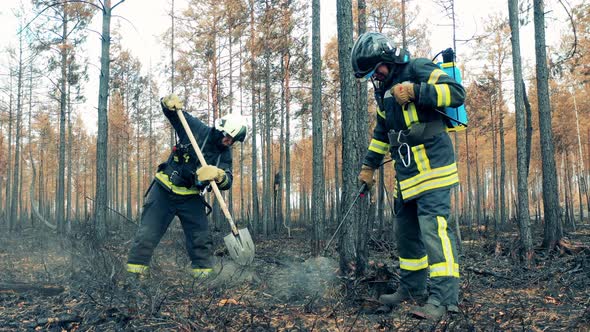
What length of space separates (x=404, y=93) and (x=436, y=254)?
1138 millimetres

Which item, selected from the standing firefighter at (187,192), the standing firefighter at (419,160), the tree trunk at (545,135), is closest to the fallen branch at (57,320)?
the standing firefighter at (187,192)

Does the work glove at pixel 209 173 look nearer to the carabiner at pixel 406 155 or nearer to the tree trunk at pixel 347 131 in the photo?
the tree trunk at pixel 347 131

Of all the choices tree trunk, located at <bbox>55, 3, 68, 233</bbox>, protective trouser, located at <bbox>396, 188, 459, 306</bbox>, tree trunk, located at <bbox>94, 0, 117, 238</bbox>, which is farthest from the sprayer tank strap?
tree trunk, located at <bbox>55, 3, 68, 233</bbox>

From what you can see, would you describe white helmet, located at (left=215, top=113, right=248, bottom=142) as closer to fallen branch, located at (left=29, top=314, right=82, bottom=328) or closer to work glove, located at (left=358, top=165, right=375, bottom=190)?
work glove, located at (left=358, top=165, right=375, bottom=190)

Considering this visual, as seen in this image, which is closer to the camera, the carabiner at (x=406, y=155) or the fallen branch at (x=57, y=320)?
the fallen branch at (x=57, y=320)

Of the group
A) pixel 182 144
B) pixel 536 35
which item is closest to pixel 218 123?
pixel 182 144

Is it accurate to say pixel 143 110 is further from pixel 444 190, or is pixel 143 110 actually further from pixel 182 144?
pixel 444 190

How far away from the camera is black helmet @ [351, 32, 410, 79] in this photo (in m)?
3.26

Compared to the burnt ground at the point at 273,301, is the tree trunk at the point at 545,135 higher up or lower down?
higher up

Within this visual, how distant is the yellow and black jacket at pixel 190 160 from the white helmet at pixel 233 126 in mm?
117

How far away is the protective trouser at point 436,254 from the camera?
2.94 m

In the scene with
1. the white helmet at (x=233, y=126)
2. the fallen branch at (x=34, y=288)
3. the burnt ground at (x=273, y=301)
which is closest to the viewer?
the burnt ground at (x=273, y=301)

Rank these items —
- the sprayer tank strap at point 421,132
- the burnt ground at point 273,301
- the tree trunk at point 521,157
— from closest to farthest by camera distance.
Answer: the burnt ground at point 273,301, the sprayer tank strap at point 421,132, the tree trunk at point 521,157

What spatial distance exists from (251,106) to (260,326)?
51.2ft
